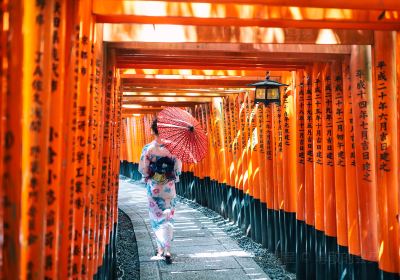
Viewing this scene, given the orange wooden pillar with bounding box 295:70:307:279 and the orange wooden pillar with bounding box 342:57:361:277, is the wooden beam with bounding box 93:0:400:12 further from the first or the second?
the orange wooden pillar with bounding box 295:70:307:279

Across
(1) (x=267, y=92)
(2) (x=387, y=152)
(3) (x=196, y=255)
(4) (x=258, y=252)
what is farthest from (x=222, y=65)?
(4) (x=258, y=252)

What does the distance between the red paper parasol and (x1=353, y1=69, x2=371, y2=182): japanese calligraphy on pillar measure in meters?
3.00

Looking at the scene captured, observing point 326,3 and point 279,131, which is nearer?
point 326,3

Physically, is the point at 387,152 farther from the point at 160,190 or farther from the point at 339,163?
the point at 160,190

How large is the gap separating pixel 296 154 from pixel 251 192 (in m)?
3.04

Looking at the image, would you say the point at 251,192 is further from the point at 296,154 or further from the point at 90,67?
the point at 90,67

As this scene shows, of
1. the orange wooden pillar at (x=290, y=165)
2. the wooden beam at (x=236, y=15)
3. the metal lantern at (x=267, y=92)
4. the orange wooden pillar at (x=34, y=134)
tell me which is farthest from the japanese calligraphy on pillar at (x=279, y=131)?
the orange wooden pillar at (x=34, y=134)

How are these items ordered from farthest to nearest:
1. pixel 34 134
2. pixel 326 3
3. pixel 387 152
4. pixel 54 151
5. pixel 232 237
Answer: pixel 232 237
pixel 387 152
pixel 326 3
pixel 54 151
pixel 34 134

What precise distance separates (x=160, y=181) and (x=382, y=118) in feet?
13.2

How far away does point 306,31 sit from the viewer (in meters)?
4.66

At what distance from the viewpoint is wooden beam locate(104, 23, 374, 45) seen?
182 inches

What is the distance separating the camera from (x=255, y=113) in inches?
342

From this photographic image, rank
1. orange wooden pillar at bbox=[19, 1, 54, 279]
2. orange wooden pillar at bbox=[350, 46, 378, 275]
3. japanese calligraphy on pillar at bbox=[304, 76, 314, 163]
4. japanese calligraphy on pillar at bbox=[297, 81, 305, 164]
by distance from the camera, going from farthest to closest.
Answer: japanese calligraphy on pillar at bbox=[297, 81, 305, 164] < japanese calligraphy on pillar at bbox=[304, 76, 314, 163] < orange wooden pillar at bbox=[350, 46, 378, 275] < orange wooden pillar at bbox=[19, 1, 54, 279]

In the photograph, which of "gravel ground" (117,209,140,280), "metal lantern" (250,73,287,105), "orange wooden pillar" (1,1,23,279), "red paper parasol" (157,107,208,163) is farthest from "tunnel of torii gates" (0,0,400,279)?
"red paper parasol" (157,107,208,163)
